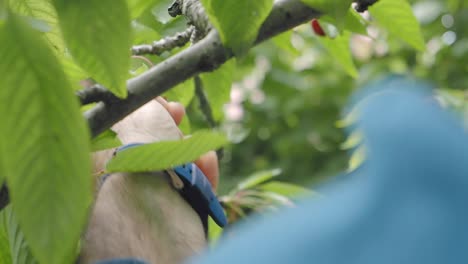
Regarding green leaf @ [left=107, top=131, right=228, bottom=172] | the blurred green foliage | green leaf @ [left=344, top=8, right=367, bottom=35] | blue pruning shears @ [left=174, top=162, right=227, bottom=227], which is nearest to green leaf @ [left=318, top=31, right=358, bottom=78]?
green leaf @ [left=344, top=8, right=367, bottom=35]

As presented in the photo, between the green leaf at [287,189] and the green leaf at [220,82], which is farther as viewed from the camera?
the green leaf at [287,189]

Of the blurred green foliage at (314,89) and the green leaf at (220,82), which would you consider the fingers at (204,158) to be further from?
the blurred green foliage at (314,89)

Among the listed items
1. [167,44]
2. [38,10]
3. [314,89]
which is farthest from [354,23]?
[314,89]

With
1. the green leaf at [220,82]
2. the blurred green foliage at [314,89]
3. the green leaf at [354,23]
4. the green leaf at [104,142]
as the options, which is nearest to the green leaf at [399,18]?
the green leaf at [354,23]

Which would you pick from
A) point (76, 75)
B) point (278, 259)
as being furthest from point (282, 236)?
point (76, 75)

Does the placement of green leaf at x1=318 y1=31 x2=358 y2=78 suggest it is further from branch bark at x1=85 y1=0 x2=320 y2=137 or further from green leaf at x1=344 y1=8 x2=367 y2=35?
branch bark at x1=85 y1=0 x2=320 y2=137

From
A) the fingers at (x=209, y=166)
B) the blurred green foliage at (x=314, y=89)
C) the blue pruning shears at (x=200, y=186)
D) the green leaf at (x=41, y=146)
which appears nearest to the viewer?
the green leaf at (x=41, y=146)

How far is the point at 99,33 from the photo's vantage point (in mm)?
400

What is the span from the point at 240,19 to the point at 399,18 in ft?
0.78

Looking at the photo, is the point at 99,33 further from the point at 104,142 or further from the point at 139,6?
the point at 139,6

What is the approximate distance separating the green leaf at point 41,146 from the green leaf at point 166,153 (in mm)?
123

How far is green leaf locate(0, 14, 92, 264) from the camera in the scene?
338mm

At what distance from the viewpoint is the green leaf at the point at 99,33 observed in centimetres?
40

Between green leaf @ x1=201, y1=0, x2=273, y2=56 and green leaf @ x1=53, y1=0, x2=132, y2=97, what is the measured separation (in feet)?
0.20
